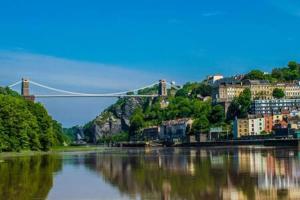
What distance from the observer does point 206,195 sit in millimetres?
15500

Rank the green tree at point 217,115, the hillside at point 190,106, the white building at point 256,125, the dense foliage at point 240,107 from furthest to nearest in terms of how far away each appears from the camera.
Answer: the hillside at point 190,106, the green tree at point 217,115, the dense foliage at point 240,107, the white building at point 256,125

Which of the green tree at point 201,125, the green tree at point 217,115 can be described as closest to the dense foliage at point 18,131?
the green tree at point 201,125

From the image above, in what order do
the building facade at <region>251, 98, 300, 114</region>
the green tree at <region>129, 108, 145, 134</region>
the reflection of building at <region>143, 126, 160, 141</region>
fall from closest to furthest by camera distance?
the building facade at <region>251, 98, 300, 114</region> < the reflection of building at <region>143, 126, 160, 141</region> < the green tree at <region>129, 108, 145, 134</region>

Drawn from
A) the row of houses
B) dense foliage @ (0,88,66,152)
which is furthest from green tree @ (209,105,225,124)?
dense foliage @ (0,88,66,152)

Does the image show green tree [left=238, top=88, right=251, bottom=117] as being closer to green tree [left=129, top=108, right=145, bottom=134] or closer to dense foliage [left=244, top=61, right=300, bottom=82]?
dense foliage [left=244, top=61, right=300, bottom=82]

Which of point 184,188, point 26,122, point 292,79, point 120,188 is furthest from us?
point 292,79

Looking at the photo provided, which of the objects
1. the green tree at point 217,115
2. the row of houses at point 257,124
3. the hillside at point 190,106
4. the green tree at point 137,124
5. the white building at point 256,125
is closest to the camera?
the row of houses at point 257,124

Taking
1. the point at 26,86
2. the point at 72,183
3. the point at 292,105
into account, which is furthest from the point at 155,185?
the point at 26,86

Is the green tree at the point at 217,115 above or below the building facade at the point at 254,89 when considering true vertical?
below

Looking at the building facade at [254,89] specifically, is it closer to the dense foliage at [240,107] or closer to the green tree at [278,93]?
the green tree at [278,93]

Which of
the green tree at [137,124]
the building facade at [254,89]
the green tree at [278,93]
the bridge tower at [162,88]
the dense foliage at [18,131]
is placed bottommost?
the dense foliage at [18,131]

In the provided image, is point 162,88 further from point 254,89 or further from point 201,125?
point 201,125

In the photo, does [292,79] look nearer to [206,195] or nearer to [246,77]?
[246,77]

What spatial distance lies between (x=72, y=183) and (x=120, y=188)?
9.12 feet
